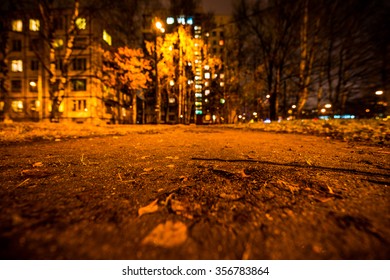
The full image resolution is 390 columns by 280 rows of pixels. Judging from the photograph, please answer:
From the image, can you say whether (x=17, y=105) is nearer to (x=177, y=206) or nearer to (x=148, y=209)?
(x=148, y=209)

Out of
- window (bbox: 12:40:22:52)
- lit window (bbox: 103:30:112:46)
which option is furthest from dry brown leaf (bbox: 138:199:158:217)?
window (bbox: 12:40:22:52)

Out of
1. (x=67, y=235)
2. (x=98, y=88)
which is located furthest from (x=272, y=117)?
(x=98, y=88)

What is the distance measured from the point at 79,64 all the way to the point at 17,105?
11.4 metres

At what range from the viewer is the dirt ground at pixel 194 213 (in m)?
0.85

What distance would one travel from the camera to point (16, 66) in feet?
88.7

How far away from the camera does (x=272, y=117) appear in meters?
15.9

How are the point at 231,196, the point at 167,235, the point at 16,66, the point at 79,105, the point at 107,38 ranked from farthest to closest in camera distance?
the point at 107,38 → the point at 16,66 → the point at 79,105 → the point at 231,196 → the point at 167,235

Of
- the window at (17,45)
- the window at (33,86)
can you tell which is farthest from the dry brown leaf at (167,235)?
the window at (17,45)

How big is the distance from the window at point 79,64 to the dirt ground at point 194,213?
30.3 m

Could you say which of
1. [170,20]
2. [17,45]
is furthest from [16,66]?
[170,20]

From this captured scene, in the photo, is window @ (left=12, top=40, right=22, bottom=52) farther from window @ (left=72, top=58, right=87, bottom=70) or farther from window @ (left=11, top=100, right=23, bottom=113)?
window @ (left=72, top=58, right=87, bottom=70)

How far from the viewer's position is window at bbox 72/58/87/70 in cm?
2630

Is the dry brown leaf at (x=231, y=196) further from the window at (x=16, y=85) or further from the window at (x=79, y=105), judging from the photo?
the window at (x=16, y=85)

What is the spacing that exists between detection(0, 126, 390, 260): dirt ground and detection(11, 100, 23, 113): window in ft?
115
